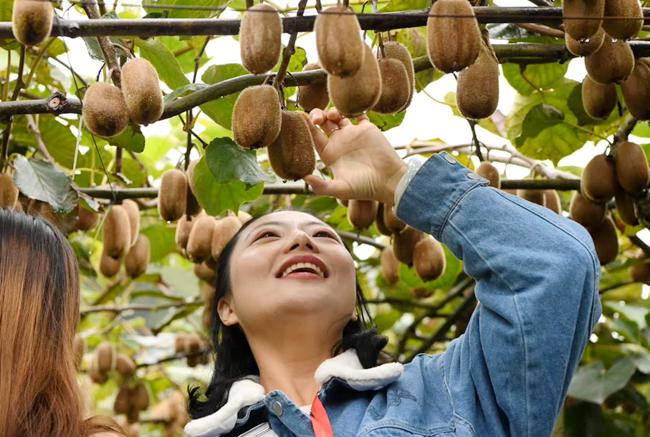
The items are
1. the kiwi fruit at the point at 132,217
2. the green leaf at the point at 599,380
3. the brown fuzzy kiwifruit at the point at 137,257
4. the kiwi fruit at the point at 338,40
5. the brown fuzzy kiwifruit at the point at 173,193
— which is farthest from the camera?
the green leaf at the point at 599,380

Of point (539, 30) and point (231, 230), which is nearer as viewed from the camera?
point (539, 30)

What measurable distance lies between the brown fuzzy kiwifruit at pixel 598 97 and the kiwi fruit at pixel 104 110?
27.4 inches

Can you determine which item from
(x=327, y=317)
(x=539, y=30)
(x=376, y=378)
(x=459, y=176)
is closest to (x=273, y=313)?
(x=327, y=317)

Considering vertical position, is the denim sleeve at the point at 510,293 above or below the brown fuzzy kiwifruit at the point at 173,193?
above

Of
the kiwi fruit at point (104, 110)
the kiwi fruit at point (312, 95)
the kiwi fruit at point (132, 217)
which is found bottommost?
the kiwi fruit at point (132, 217)

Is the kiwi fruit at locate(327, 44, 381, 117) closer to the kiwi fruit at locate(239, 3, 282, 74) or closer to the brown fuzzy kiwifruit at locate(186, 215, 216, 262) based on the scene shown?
the kiwi fruit at locate(239, 3, 282, 74)

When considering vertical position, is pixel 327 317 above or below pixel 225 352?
above

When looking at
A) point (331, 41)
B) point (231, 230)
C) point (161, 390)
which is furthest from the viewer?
point (161, 390)

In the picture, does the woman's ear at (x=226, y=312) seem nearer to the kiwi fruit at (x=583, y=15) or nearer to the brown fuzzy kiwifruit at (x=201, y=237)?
the brown fuzzy kiwifruit at (x=201, y=237)

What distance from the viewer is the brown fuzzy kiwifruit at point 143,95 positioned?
1.46 m

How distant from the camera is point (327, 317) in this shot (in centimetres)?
169

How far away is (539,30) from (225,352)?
0.72 m

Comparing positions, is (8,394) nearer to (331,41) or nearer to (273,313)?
(273,313)

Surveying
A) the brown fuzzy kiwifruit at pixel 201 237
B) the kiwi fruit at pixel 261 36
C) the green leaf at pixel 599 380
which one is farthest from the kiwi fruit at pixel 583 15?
the green leaf at pixel 599 380
